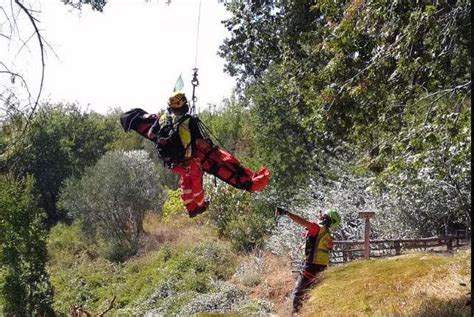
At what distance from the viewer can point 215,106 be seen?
152 ft

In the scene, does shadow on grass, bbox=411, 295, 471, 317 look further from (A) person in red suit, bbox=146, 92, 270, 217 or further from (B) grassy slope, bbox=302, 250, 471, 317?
(A) person in red suit, bbox=146, 92, 270, 217

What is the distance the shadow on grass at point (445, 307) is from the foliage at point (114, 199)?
22085 millimetres

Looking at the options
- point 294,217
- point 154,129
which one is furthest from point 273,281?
point 154,129

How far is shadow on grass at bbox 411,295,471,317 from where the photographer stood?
5582 millimetres

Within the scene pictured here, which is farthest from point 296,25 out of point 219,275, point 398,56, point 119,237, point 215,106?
point 215,106

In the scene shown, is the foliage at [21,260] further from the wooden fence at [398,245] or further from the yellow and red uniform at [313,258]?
the yellow and red uniform at [313,258]

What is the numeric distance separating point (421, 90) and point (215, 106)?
129ft

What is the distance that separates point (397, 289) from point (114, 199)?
2251 cm

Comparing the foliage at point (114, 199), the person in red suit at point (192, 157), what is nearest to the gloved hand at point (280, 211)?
the person in red suit at point (192, 157)

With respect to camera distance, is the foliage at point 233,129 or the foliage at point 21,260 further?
the foliage at point 233,129

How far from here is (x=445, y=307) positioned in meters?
5.84

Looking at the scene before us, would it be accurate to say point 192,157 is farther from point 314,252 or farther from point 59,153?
point 59,153

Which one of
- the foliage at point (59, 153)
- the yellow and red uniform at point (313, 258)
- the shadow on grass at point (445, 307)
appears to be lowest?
the shadow on grass at point (445, 307)

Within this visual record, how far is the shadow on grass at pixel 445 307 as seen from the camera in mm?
5582
